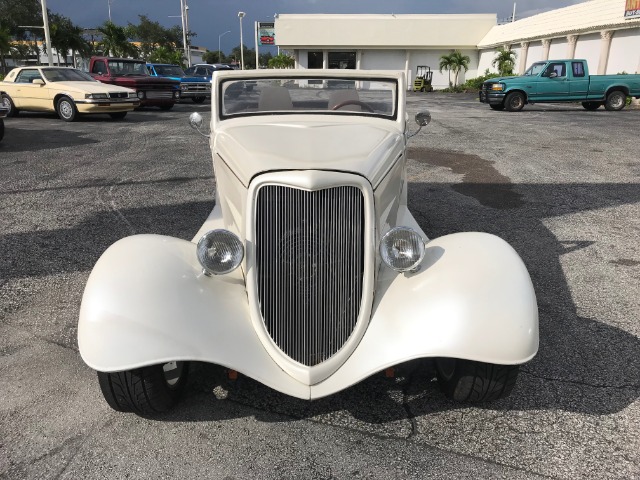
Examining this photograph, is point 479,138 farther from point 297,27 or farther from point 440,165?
point 297,27

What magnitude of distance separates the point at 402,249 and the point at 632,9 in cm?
2721

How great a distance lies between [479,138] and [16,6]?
5421 centimetres

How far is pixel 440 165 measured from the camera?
9.66m

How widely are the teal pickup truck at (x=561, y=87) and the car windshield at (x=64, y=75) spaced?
47.0ft

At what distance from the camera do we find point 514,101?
2002 centimetres

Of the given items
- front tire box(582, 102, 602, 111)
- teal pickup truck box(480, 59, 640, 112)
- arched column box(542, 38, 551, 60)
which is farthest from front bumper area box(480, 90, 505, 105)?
arched column box(542, 38, 551, 60)

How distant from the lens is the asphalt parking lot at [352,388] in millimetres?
2549

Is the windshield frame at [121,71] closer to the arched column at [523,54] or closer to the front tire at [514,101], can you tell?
the front tire at [514,101]

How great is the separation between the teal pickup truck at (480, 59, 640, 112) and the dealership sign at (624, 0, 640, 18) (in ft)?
20.0

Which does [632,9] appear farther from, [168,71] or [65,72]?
[65,72]

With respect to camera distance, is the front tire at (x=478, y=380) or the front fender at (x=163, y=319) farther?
the front tire at (x=478, y=380)

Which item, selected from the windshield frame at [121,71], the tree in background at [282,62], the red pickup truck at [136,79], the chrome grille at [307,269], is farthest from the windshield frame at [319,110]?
the tree in background at [282,62]

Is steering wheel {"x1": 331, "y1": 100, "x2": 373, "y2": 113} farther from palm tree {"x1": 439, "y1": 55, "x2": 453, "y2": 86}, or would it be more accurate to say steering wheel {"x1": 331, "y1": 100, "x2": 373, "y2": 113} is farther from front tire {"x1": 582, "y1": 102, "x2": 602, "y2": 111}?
palm tree {"x1": 439, "y1": 55, "x2": 453, "y2": 86}

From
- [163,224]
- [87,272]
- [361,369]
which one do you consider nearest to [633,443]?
[361,369]
